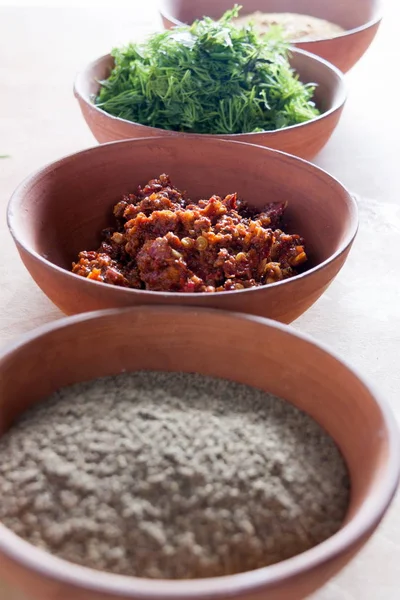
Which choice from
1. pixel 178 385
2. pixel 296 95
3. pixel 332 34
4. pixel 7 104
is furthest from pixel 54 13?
pixel 178 385

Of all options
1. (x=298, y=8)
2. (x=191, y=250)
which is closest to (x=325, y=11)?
(x=298, y=8)

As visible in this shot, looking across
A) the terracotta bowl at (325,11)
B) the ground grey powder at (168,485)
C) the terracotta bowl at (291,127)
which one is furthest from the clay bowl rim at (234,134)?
the ground grey powder at (168,485)

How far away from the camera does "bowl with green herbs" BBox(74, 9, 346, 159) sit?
1646 mm

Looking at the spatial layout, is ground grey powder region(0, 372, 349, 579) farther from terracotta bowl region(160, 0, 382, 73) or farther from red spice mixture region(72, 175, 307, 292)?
terracotta bowl region(160, 0, 382, 73)

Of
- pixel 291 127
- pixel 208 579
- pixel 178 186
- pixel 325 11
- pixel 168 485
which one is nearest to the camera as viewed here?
pixel 208 579

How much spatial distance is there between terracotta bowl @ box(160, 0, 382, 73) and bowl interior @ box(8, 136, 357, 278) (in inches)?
39.2

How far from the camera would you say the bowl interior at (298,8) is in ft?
8.38

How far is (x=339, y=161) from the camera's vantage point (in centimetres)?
208

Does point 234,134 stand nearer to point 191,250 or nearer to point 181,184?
point 181,184

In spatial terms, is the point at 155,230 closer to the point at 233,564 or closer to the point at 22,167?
the point at 233,564

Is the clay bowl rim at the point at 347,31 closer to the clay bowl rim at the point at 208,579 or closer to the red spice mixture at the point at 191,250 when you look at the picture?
the red spice mixture at the point at 191,250

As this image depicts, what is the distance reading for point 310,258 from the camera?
1.40 m

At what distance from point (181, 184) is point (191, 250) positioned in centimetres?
31

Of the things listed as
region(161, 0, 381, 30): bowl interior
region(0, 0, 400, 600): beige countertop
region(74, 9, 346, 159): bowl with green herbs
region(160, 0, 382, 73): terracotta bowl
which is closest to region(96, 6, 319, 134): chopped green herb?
region(74, 9, 346, 159): bowl with green herbs
